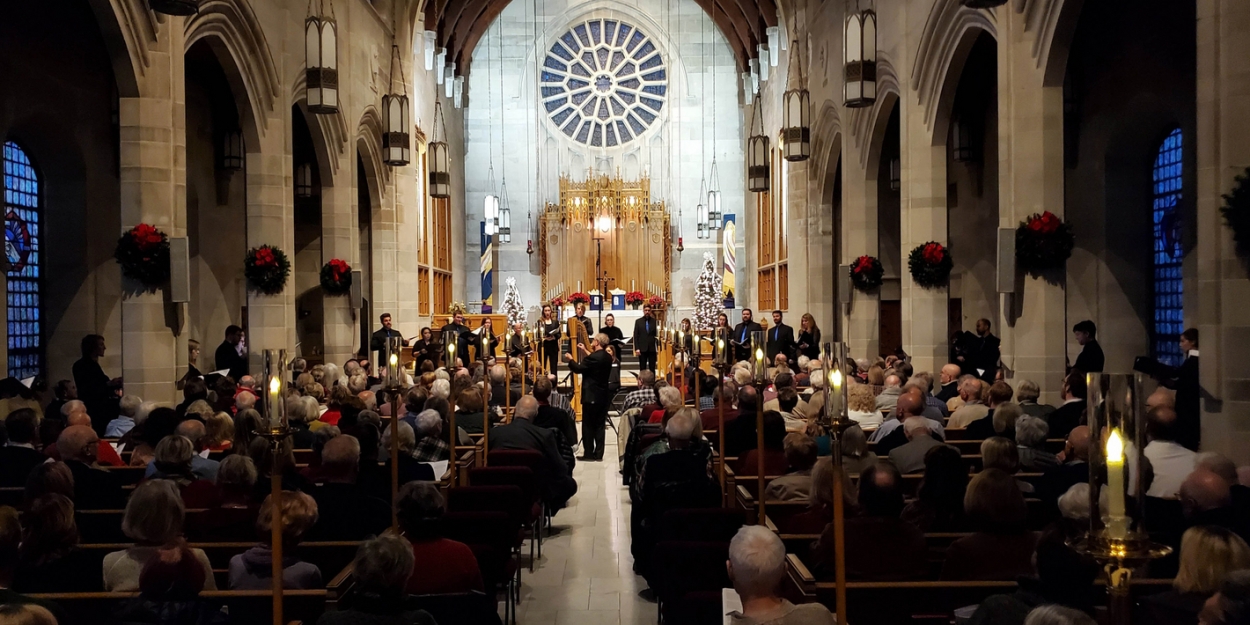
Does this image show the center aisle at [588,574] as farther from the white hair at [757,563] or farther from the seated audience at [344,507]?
the white hair at [757,563]

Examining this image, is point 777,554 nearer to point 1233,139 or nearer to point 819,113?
point 1233,139

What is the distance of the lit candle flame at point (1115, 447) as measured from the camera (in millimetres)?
1895

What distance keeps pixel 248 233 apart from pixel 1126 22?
33.4 ft

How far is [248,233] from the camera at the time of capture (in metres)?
12.3

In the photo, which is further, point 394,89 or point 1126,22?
point 394,89

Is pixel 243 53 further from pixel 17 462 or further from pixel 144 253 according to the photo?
pixel 17 462

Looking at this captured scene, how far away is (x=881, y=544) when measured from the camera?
390cm

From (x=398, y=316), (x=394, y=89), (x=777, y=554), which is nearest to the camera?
(x=777, y=554)

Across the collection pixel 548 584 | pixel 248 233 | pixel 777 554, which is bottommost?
pixel 548 584

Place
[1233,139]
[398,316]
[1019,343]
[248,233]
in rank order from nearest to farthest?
[1233,139] → [1019,343] → [248,233] → [398,316]

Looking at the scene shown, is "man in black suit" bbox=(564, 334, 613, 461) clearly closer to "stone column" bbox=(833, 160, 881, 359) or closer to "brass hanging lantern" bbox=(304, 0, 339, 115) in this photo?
"brass hanging lantern" bbox=(304, 0, 339, 115)

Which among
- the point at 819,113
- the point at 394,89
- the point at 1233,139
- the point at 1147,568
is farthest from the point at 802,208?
the point at 1147,568

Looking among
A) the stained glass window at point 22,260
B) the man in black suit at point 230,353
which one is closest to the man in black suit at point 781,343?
the man in black suit at point 230,353

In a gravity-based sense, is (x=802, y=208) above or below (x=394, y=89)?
below
